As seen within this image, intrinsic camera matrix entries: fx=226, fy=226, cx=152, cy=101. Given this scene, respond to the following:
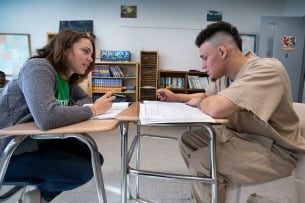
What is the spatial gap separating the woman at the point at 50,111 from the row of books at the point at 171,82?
9.34ft

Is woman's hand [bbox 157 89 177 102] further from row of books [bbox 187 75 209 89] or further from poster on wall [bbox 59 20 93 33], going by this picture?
poster on wall [bbox 59 20 93 33]

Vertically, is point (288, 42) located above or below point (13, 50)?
above

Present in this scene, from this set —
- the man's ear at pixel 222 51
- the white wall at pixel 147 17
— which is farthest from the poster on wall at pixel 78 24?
the man's ear at pixel 222 51

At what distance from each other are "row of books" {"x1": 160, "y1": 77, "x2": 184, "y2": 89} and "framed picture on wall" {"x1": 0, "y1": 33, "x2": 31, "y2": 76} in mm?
2587

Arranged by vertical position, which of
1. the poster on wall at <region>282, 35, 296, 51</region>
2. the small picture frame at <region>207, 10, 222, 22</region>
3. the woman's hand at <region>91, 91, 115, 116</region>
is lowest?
the woman's hand at <region>91, 91, 115, 116</region>

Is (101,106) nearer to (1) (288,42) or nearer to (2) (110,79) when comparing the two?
(2) (110,79)

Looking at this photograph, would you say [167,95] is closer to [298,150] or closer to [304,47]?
[298,150]

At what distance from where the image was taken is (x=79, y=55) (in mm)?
1176

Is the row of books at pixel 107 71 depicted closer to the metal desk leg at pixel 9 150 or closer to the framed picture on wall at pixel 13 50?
the framed picture on wall at pixel 13 50

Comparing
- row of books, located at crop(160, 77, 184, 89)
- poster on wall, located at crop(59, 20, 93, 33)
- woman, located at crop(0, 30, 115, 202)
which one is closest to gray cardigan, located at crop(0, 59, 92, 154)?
woman, located at crop(0, 30, 115, 202)

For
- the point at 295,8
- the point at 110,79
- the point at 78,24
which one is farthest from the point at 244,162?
the point at 295,8

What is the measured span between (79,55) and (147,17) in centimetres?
327

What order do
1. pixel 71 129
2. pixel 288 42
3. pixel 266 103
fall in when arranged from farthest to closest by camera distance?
pixel 288 42 → pixel 266 103 → pixel 71 129

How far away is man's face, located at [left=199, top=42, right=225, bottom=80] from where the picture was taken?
1103 millimetres
